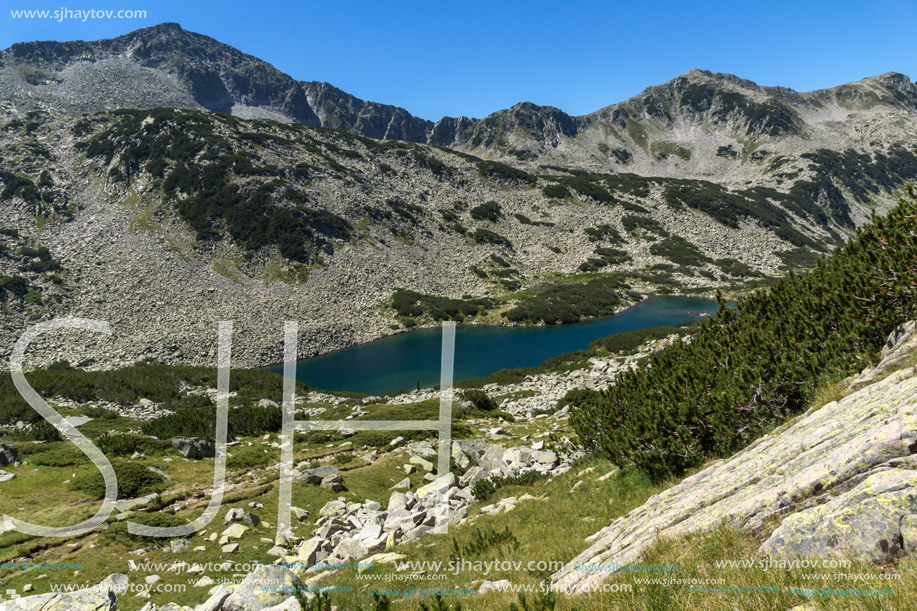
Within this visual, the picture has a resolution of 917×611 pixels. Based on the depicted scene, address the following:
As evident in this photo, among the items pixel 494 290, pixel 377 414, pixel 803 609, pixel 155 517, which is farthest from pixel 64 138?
pixel 803 609

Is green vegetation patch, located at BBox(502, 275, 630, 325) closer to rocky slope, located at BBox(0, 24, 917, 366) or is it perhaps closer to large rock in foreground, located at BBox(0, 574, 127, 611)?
rocky slope, located at BBox(0, 24, 917, 366)

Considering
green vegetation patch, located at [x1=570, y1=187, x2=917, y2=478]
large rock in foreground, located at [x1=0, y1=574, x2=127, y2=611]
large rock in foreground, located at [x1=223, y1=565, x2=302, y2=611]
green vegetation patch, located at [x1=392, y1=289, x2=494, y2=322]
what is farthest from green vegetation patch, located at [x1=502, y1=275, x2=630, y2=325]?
large rock in foreground, located at [x1=0, y1=574, x2=127, y2=611]

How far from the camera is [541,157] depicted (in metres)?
197

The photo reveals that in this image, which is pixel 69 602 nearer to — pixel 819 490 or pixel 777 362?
pixel 819 490

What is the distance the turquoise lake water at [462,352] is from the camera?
4488 centimetres

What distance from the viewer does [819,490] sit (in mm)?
4160

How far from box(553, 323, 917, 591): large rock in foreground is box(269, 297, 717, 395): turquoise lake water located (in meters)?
36.0

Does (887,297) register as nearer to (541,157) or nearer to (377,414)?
Answer: (377,414)

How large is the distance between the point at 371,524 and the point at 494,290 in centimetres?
6793

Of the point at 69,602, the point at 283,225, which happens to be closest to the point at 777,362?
the point at 69,602

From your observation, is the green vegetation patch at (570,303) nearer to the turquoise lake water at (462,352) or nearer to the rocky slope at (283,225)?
the turquoise lake water at (462,352)

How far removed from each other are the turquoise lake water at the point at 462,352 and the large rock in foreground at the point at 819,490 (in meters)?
36.0

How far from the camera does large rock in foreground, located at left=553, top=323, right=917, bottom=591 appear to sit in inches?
134

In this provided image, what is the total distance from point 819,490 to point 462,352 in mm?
48673
